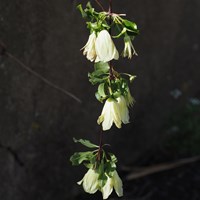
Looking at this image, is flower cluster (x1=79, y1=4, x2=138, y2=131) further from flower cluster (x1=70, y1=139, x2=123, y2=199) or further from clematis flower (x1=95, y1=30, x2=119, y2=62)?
flower cluster (x1=70, y1=139, x2=123, y2=199)

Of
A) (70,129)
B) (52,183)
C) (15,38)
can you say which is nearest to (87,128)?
(70,129)

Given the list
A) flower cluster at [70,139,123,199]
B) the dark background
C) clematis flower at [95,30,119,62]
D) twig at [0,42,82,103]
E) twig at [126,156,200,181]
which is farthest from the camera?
twig at [126,156,200,181]

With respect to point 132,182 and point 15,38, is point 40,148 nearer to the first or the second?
point 15,38

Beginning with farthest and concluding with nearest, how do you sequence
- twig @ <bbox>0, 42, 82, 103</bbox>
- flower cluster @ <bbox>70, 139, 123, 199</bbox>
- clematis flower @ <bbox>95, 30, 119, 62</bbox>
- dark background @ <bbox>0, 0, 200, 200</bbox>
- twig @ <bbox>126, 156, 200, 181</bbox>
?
twig @ <bbox>126, 156, 200, 181</bbox> < dark background @ <bbox>0, 0, 200, 200</bbox> < twig @ <bbox>0, 42, 82, 103</bbox> < flower cluster @ <bbox>70, 139, 123, 199</bbox> < clematis flower @ <bbox>95, 30, 119, 62</bbox>

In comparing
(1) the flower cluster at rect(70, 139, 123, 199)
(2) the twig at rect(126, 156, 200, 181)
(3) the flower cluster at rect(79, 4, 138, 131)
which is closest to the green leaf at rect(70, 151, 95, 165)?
(1) the flower cluster at rect(70, 139, 123, 199)

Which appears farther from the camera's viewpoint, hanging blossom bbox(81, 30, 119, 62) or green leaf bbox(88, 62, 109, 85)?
green leaf bbox(88, 62, 109, 85)

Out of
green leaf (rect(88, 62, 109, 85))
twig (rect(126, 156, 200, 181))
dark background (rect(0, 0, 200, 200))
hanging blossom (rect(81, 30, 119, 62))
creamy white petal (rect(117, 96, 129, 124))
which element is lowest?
twig (rect(126, 156, 200, 181))
